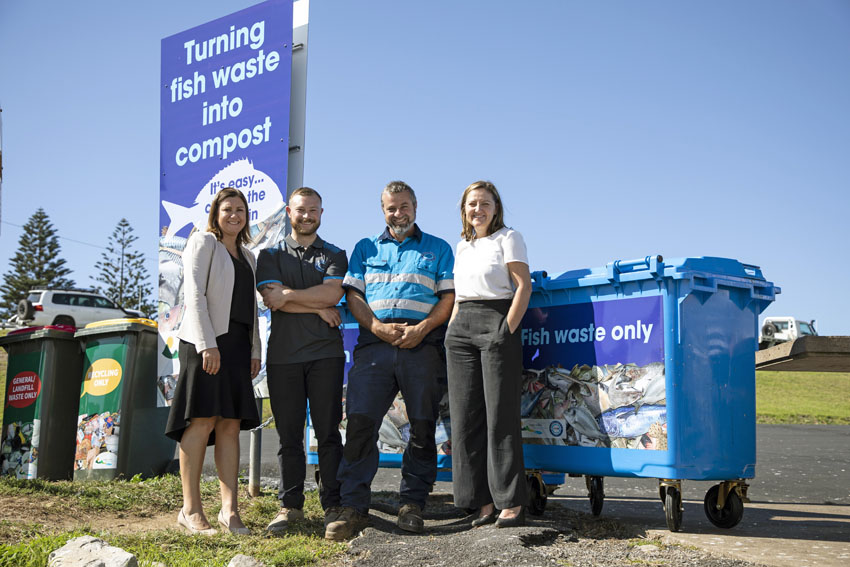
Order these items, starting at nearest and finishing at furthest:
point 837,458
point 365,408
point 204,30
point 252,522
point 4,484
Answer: point 365,408
point 252,522
point 4,484
point 204,30
point 837,458

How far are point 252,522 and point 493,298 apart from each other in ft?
7.11

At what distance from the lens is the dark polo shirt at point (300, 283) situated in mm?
4816

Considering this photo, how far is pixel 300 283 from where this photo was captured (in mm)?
4949

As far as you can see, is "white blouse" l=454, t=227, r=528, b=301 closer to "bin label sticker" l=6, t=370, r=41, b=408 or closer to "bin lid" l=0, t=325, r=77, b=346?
"bin lid" l=0, t=325, r=77, b=346

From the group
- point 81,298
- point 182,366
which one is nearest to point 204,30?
point 182,366

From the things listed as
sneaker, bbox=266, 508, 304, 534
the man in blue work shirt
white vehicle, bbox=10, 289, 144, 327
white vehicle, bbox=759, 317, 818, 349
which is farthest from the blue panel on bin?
white vehicle, bbox=10, 289, 144, 327

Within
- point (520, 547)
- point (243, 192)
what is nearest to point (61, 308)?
point (243, 192)

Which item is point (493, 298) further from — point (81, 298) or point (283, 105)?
point (81, 298)

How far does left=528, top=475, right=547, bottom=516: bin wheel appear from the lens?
521cm

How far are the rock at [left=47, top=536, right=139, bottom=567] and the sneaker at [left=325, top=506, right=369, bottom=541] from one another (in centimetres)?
119

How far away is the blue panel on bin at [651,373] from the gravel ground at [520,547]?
40 cm

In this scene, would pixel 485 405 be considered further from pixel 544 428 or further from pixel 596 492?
pixel 596 492

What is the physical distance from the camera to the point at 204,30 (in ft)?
23.0

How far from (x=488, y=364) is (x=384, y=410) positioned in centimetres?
76
